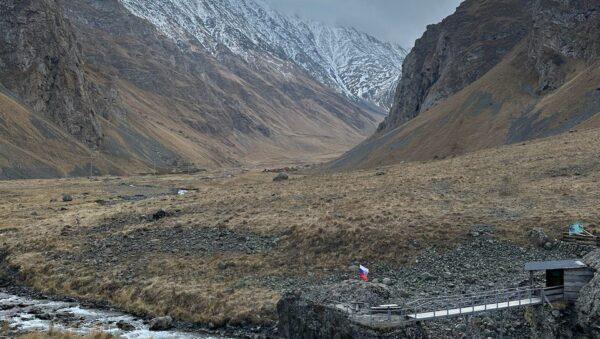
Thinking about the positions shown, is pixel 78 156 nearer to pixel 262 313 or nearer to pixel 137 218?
pixel 137 218

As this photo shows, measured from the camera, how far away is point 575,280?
2336cm

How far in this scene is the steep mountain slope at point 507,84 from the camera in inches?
3499

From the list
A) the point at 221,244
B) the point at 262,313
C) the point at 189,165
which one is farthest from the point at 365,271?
the point at 189,165

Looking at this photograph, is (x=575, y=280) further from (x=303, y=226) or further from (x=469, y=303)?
(x=303, y=226)

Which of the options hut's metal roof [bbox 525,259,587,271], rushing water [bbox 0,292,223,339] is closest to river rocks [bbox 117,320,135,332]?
rushing water [bbox 0,292,223,339]

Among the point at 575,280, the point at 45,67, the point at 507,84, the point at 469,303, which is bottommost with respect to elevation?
the point at 469,303

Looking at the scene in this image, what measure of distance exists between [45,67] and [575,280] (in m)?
175

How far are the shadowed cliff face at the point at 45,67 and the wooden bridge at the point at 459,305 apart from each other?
160 metres

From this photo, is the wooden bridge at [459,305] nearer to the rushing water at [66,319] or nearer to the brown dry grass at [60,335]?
the rushing water at [66,319]

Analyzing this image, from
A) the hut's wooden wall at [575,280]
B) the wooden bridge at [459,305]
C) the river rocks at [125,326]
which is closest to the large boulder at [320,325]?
the wooden bridge at [459,305]

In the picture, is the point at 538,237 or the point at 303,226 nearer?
the point at 538,237

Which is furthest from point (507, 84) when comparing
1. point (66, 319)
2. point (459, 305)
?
point (66, 319)

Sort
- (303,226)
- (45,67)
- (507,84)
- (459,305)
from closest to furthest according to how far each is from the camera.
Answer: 1. (459,305)
2. (303,226)
3. (507,84)
4. (45,67)

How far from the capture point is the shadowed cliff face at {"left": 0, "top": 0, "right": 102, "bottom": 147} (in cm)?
15825
